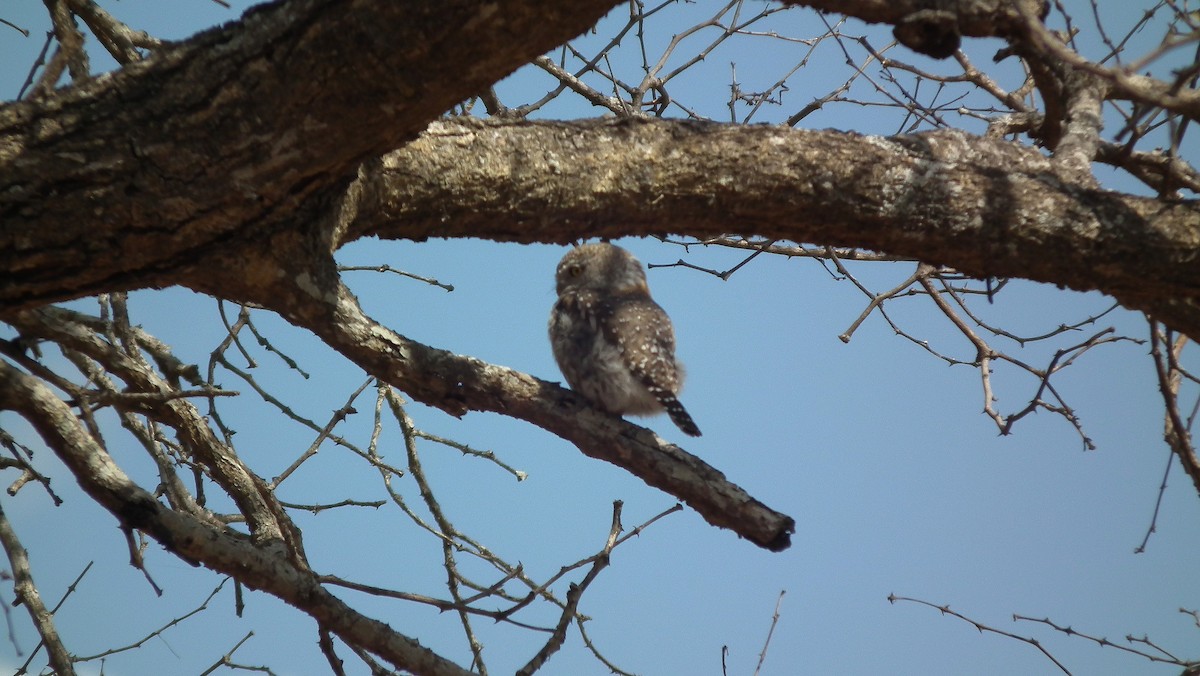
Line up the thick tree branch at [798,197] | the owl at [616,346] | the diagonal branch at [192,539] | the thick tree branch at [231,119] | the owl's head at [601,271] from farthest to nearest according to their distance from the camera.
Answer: the owl's head at [601,271], the owl at [616,346], the thick tree branch at [798,197], the diagonal branch at [192,539], the thick tree branch at [231,119]

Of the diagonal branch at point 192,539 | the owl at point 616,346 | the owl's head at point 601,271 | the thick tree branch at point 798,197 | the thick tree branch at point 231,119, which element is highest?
the owl's head at point 601,271

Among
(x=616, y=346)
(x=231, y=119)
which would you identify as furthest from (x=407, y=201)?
(x=616, y=346)

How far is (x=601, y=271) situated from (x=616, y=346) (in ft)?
3.52

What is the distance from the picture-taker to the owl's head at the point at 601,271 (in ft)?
17.7

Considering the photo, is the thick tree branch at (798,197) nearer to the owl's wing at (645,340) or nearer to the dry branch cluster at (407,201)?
the dry branch cluster at (407,201)

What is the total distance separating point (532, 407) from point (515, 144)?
0.77 meters

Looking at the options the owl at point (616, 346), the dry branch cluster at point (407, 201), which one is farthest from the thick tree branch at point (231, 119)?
the owl at point (616, 346)

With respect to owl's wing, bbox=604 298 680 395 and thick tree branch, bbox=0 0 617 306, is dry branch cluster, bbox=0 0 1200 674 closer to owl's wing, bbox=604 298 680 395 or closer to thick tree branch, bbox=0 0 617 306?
thick tree branch, bbox=0 0 617 306

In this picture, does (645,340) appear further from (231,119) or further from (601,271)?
(231,119)

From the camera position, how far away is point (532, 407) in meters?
2.83

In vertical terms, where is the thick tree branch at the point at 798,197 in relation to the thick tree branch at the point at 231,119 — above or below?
above

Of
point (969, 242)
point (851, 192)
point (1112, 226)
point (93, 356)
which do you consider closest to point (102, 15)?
point (93, 356)

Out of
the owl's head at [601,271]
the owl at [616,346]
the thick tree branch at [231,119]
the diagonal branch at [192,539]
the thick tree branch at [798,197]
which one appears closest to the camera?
the thick tree branch at [231,119]

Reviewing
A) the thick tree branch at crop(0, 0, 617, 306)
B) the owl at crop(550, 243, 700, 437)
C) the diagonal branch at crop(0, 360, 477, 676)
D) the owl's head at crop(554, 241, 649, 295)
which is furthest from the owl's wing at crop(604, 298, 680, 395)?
the thick tree branch at crop(0, 0, 617, 306)
